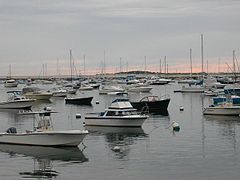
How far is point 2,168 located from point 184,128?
792 inches

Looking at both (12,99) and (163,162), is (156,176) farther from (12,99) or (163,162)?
(12,99)

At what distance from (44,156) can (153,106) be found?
103 feet

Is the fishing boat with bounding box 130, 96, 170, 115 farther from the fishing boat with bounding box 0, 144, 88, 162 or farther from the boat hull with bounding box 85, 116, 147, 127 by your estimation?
the fishing boat with bounding box 0, 144, 88, 162

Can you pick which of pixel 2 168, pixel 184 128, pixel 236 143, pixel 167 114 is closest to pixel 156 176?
pixel 2 168

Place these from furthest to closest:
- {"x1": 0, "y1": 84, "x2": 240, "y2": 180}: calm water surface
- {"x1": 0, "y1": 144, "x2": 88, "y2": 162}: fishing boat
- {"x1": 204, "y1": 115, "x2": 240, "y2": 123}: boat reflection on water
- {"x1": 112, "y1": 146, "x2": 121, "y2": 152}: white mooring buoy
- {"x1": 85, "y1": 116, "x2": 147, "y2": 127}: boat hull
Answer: {"x1": 204, "y1": 115, "x2": 240, "y2": 123}: boat reflection on water, {"x1": 85, "y1": 116, "x2": 147, "y2": 127}: boat hull, {"x1": 112, "y1": 146, "x2": 121, "y2": 152}: white mooring buoy, {"x1": 0, "y1": 144, "x2": 88, "y2": 162}: fishing boat, {"x1": 0, "y1": 84, "x2": 240, "y2": 180}: calm water surface

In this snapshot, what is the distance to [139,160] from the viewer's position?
28.2 m

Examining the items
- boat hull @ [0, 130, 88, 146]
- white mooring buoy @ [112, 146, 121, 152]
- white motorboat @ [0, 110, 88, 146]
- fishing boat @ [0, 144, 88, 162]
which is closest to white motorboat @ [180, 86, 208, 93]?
white mooring buoy @ [112, 146, 121, 152]

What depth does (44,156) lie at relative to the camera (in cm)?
2992

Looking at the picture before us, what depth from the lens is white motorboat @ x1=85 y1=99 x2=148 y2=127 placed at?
138 ft

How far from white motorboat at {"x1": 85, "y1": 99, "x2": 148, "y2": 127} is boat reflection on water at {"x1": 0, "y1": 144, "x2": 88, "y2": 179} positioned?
35.0 feet

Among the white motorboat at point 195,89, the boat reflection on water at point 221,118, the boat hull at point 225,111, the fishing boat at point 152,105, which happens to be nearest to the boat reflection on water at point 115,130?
the boat reflection on water at point 221,118

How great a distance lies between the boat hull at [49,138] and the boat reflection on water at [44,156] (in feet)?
1.04

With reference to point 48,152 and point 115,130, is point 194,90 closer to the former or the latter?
point 115,130

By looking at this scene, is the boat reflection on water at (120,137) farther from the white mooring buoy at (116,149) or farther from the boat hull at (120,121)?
the boat hull at (120,121)
